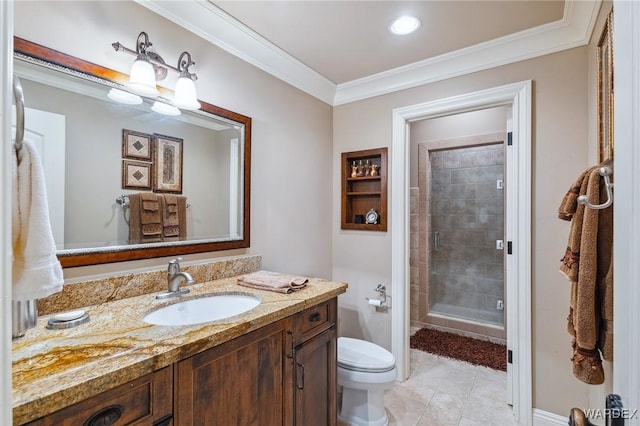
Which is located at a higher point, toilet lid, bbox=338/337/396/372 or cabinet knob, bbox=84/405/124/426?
cabinet knob, bbox=84/405/124/426

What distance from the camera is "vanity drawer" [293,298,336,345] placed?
1355 mm

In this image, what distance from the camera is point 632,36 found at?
0.45 m

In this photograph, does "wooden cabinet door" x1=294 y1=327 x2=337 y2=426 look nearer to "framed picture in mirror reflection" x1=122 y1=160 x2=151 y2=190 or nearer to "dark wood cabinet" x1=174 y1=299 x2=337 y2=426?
"dark wood cabinet" x1=174 y1=299 x2=337 y2=426

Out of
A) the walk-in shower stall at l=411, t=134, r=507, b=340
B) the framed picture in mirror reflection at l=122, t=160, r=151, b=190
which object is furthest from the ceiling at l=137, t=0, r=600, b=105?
the walk-in shower stall at l=411, t=134, r=507, b=340

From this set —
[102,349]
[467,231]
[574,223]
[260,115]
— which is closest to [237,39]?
[260,115]

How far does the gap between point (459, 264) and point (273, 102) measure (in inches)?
114

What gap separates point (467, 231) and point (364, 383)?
2.45 m

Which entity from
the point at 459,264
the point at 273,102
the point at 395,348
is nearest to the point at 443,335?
the point at 459,264

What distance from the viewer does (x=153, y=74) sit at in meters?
1.39

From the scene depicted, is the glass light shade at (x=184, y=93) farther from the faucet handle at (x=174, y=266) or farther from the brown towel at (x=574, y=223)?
the brown towel at (x=574, y=223)

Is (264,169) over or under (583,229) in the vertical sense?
over

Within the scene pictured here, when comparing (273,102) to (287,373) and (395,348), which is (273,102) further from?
(395,348)

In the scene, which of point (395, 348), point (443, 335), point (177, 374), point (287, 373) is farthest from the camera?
point (443, 335)

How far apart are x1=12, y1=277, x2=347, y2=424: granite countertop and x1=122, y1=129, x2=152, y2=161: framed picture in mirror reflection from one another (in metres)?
0.66
